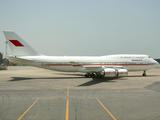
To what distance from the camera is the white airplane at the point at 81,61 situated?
26516 mm

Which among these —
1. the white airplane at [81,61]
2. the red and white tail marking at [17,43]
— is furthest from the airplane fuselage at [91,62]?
the red and white tail marking at [17,43]

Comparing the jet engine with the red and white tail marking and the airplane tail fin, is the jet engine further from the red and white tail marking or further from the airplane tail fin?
the red and white tail marking

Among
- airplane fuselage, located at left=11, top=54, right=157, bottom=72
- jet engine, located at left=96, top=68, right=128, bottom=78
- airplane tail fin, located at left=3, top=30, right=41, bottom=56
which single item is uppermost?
airplane tail fin, located at left=3, top=30, right=41, bottom=56

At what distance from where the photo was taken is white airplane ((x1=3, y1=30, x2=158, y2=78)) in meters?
26.5

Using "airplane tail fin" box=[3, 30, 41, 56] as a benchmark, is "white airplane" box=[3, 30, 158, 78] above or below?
below

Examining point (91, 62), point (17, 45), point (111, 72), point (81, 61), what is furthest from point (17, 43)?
point (111, 72)

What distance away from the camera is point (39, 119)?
7.95 meters

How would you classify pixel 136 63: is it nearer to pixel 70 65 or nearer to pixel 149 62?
pixel 149 62

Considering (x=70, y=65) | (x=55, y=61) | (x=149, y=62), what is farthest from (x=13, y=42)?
(x=149, y=62)

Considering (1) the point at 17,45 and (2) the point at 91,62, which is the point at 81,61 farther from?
(1) the point at 17,45

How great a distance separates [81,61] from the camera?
29.9 metres

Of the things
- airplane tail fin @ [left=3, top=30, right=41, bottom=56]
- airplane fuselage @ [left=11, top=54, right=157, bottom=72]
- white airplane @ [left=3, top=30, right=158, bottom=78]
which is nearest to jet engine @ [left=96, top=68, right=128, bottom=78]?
white airplane @ [left=3, top=30, right=158, bottom=78]

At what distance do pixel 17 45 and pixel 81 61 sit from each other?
12076 mm

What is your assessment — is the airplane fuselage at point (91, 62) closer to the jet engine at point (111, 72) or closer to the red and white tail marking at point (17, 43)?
the red and white tail marking at point (17, 43)
